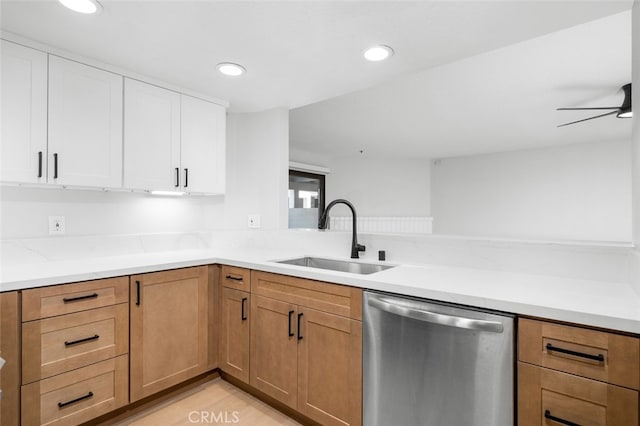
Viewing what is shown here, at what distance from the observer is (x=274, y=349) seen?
188 cm

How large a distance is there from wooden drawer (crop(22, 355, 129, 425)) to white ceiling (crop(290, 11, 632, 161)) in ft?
8.92

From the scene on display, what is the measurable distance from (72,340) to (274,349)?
3.35ft

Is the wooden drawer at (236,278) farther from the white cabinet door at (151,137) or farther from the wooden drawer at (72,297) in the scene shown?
the white cabinet door at (151,137)

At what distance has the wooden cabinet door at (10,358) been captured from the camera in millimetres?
1389

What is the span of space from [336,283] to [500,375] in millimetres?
764

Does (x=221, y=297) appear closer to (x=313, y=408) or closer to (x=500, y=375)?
(x=313, y=408)

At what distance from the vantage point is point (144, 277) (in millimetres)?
1863

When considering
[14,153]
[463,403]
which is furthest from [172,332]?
[463,403]

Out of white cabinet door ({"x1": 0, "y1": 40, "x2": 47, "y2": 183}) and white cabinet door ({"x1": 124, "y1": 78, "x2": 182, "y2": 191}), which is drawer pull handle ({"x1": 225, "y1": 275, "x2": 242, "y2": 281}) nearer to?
white cabinet door ({"x1": 124, "y1": 78, "x2": 182, "y2": 191})

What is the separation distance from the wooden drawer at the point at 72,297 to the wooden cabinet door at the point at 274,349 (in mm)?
744

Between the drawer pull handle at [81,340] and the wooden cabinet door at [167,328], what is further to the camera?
the wooden cabinet door at [167,328]

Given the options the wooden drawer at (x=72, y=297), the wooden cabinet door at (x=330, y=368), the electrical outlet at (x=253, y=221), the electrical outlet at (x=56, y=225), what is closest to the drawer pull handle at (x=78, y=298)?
the wooden drawer at (x=72, y=297)

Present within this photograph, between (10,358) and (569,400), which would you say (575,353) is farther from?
(10,358)

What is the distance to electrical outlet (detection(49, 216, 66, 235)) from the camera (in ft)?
6.60
